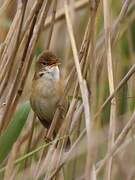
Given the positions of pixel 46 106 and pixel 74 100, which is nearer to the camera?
pixel 74 100

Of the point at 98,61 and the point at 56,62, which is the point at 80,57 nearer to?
the point at 98,61

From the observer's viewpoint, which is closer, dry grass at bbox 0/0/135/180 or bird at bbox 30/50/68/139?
dry grass at bbox 0/0/135/180

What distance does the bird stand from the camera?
2.02 metres

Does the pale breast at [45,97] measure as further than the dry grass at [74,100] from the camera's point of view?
Yes

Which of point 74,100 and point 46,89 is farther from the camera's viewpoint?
point 46,89

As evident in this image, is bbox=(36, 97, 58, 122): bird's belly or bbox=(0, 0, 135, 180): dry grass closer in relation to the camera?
bbox=(0, 0, 135, 180): dry grass

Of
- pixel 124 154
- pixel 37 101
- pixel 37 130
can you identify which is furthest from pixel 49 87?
pixel 124 154

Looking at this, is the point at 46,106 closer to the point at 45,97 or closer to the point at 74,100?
the point at 45,97

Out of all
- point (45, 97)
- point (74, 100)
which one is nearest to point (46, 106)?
point (45, 97)

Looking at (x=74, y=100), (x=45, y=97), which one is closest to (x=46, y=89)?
(x=45, y=97)

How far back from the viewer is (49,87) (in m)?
2.05

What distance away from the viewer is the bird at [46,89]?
2020 millimetres

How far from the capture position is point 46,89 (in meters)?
2.06

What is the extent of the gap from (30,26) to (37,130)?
621 millimetres
